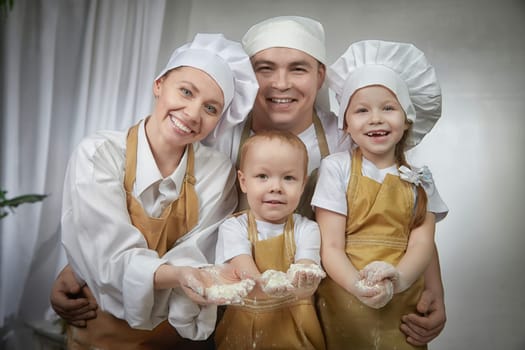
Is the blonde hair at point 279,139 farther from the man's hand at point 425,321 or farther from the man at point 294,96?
the man's hand at point 425,321

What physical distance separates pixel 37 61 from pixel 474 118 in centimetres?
102

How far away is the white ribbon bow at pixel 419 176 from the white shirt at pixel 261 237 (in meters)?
0.22

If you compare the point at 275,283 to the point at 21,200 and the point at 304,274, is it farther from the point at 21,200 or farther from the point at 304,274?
the point at 21,200

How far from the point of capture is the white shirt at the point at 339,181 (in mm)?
1402

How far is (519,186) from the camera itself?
4.97 ft

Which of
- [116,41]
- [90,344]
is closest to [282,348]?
[90,344]

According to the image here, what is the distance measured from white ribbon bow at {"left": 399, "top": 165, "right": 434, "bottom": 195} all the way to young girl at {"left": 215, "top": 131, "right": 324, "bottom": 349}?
218 mm

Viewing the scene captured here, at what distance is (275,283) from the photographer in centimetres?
128

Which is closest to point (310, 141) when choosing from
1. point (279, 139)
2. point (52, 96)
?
point (279, 139)

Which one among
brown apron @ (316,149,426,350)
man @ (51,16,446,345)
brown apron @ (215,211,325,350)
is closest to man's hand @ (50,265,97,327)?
brown apron @ (215,211,325,350)

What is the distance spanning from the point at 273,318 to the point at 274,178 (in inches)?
11.5

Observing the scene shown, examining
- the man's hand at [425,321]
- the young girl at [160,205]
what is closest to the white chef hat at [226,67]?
the young girl at [160,205]

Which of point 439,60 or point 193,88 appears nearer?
point 193,88

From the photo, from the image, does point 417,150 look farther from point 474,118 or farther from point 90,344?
point 90,344
